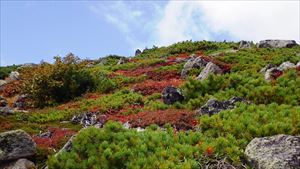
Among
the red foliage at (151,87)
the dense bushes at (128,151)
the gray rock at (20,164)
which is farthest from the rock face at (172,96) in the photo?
the gray rock at (20,164)

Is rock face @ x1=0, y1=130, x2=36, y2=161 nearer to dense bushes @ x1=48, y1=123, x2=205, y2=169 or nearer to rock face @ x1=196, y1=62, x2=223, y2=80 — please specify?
dense bushes @ x1=48, y1=123, x2=205, y2=169

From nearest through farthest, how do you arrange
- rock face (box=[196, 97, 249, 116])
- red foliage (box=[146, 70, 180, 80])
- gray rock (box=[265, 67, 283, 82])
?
rock face (box=[196, 97, 249, 116]) < gray rock (box=[265, 67, 283, 82]) < red foliage (box=[146, 70, 180, 80])

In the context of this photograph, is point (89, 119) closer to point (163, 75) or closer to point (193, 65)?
point (193, 65)

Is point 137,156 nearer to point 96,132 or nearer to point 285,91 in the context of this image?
point 96,132

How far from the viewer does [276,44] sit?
176 feet

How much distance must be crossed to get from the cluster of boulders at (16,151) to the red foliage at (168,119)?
19.8 feet

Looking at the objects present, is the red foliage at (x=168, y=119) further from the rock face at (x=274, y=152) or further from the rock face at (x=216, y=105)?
the rock face at (x=274, y=152)

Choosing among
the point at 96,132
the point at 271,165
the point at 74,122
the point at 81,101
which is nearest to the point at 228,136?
the point at 271,165

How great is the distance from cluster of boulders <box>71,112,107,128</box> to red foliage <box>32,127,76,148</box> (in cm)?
248

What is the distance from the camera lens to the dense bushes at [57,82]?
117ft

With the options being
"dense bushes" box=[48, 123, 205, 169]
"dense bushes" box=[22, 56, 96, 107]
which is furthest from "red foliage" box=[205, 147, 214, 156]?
"dense bushes" box=[22, 56, 96, 107]

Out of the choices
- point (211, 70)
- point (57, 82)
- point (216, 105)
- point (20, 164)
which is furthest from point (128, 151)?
point (57, 82)

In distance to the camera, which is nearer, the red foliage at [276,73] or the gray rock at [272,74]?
the gray rock at [272,74]

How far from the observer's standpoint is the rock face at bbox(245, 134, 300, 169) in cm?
1299
